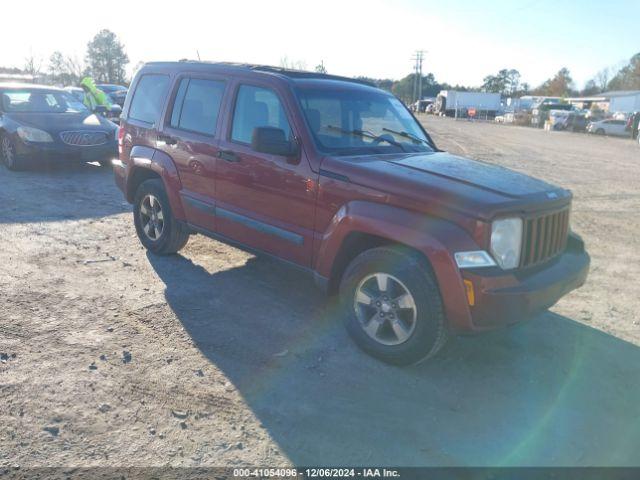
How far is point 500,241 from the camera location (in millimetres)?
3373

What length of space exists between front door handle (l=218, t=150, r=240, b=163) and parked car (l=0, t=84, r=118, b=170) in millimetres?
6629

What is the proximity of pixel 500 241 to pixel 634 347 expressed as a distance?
5.84ft

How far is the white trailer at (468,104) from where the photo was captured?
6594 cm

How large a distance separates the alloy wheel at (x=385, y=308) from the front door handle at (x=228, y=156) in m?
1.65

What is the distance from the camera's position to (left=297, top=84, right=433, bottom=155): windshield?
430 cm

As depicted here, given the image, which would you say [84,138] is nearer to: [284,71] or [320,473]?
[284,71]

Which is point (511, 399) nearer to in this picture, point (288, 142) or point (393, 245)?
point (393, 245)

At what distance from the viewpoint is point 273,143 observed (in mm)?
4035

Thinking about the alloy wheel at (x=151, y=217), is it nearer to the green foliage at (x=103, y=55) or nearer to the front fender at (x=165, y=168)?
the front fender at (x=165, y=168)

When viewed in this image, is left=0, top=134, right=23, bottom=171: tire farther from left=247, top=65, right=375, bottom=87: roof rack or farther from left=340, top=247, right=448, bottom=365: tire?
left=340, top=247, right=448, bottom=365: tire

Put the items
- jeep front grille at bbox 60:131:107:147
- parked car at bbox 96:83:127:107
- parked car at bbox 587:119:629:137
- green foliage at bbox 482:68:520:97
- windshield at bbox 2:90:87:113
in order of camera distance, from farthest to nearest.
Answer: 1. green foliage at bbox 482:68:520:97
2. parked car at bbox 587:119:629:137
3. parked car at bbox 96:83:127:107
4. windshield at bbox 2:90:87:113
5. jeep front grille at bbox 60:131:107:147

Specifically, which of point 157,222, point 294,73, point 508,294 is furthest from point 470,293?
point 157,222

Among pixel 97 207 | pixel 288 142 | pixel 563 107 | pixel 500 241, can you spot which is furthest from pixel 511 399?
pixel 563 107

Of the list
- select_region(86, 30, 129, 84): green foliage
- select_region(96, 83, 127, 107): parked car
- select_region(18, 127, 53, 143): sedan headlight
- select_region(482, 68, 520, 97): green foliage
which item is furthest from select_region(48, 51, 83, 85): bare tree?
select_region(482, 68, 520, 97): green foliage
